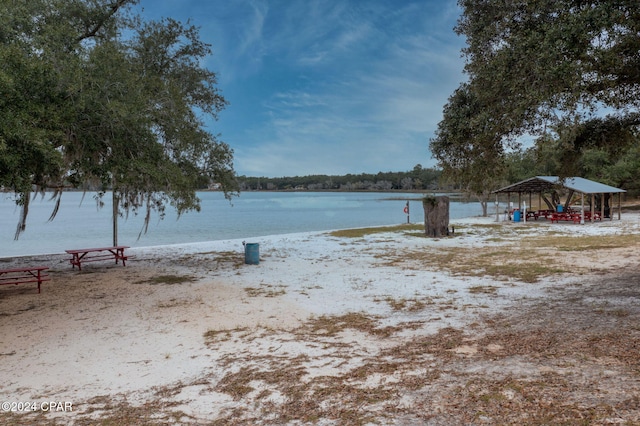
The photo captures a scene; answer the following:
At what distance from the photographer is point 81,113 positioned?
6234 mm

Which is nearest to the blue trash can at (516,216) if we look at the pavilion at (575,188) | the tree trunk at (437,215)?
the pavilion at (575,188)

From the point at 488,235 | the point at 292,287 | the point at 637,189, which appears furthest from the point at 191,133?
the point at 637,189

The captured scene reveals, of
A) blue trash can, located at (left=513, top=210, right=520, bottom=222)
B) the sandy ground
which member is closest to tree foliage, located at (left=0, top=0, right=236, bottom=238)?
the sandy ground

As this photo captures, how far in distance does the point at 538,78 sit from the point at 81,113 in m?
6.35

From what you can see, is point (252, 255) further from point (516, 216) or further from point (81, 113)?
point (516, 216)

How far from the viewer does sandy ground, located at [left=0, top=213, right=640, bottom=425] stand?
3197 millimetres

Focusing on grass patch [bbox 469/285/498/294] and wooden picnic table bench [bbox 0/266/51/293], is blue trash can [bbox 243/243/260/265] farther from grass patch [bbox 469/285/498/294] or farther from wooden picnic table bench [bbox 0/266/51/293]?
grass patch [bbox 469/285/498/294]

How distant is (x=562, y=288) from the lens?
7.39m

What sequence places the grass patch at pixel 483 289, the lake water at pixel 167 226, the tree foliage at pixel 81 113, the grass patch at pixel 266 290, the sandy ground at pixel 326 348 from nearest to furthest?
the sandy ground at pixel 326 348
the tree foliage at pixel 81 113
the grass patch at pixel 483 289
the grass patch at pixel 266 290
the lake water at pixel 167 226

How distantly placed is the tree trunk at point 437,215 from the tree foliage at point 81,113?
10771 millimetres

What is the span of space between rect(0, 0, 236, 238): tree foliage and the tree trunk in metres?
10.8

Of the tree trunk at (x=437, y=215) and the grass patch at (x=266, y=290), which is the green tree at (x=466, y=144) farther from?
the tree trunk at (x=437, y=215)

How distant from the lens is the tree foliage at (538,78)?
184 inches

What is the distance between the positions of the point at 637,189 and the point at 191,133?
45.1 m
